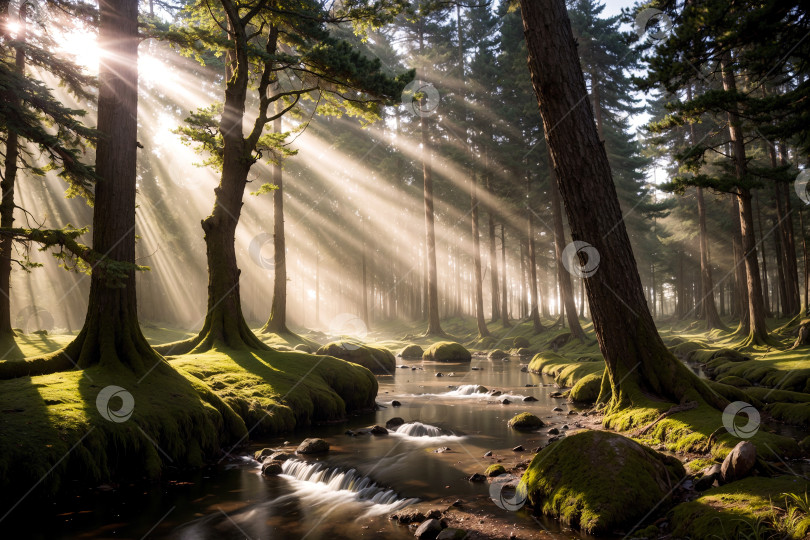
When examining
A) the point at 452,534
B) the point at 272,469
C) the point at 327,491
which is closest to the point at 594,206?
the point at 452,534

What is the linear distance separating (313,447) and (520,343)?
79.6 ft

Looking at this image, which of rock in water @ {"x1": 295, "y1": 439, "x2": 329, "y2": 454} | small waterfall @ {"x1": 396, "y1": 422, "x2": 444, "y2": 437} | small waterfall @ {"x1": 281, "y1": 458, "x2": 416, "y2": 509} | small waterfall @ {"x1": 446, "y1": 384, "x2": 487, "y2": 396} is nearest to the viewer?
small waterfall @ {"x1": 281, "y1": 458, "x2": 416, "y2": 509}

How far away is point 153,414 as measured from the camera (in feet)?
24.9

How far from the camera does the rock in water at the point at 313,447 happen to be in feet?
27.6

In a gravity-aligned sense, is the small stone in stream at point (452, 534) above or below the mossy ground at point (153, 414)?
below

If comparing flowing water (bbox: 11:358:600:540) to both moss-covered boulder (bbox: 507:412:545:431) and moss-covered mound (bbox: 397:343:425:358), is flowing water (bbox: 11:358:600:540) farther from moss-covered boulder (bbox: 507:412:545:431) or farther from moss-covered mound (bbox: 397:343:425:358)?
moss-covered mound (bbox: 397:343:425:358)

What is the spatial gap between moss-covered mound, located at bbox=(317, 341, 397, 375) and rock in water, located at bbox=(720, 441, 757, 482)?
1455cm

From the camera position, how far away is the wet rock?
24.6 ft

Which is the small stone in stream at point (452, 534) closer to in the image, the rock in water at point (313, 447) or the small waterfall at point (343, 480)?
the small waterfall at point (343, 480)

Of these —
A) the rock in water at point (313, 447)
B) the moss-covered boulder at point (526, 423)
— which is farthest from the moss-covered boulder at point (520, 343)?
the rock in water at point (313, 447)

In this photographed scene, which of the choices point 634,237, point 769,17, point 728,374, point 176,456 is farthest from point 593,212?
point 634,237

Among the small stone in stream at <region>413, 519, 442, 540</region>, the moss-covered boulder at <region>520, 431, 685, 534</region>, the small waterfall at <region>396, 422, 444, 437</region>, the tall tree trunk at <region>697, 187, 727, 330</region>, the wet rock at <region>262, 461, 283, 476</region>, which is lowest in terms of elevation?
the small waterfall at <region>396, 422, 444, 437</region>

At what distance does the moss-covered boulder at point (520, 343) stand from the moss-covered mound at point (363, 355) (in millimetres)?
11773

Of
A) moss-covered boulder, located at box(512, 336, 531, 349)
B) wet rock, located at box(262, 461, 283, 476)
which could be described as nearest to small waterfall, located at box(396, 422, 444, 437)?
wet rock, located at box(262, 461, 283, 476)
